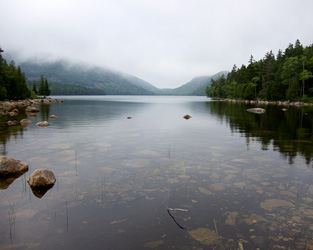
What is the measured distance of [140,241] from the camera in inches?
289

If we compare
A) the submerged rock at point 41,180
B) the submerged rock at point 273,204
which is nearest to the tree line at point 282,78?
the submerged rock at point 273,204

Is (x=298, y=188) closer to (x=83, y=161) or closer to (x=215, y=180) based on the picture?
(x=215, y=180)

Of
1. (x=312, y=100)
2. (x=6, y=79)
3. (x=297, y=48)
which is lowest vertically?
(x=312, y=100)

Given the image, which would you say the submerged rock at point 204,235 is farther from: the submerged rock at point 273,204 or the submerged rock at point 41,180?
the submerged rock at point 41,180

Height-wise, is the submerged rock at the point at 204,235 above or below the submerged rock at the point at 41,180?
below

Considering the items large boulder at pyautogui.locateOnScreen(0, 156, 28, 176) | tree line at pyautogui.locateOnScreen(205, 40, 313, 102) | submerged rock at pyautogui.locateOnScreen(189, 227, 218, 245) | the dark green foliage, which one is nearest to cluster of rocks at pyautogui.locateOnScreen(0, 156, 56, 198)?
large boulder at pyautogui.locateOnScreen(0, 156, 28, 176)

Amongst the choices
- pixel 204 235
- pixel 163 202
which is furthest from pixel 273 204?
pixel 163 202

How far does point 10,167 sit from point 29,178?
2540 mm

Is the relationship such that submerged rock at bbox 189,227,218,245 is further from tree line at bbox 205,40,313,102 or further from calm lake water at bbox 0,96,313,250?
tree line at bbox 205,40,313,102

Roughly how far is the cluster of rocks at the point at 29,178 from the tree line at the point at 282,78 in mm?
110817

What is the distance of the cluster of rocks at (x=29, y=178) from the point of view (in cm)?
1137

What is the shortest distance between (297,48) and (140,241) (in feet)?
460

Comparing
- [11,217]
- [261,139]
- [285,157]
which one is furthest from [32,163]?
[261,139]

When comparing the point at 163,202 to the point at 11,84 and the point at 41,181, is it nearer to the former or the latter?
the point at 41,181
